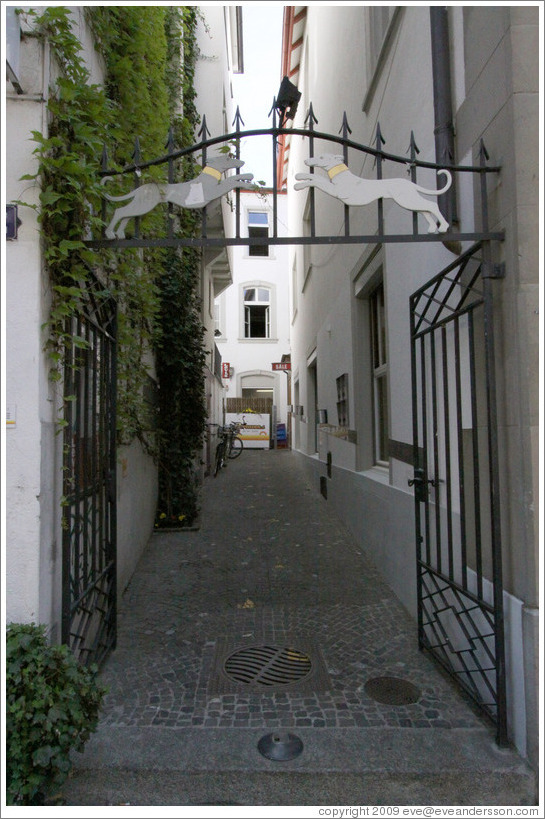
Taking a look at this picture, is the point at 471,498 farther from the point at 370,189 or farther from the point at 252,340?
the point at 252,340

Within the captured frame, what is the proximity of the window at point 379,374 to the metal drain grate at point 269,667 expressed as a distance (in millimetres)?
2702

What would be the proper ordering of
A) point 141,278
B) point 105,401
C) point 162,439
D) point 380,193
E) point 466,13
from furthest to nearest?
point 162,439 → point 141,278 → point 105,401 → point 466,13 → point 380,193

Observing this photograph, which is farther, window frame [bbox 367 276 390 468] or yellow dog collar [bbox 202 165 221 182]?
window frame [bbox 367 276 390 468]

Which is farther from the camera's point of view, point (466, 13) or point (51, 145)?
point (466, 13)

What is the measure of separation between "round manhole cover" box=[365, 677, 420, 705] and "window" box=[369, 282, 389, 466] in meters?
2.93

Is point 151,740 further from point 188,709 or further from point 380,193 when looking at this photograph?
point 380,193

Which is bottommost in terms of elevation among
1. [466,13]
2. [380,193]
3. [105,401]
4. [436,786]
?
[436,786]

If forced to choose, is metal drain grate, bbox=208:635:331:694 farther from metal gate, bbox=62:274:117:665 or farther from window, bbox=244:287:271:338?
window, bbox=244:287:271:338

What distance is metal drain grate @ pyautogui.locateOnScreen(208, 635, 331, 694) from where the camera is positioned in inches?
127

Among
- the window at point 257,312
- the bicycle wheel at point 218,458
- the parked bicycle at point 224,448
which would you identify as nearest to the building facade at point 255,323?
the window at point 257,312

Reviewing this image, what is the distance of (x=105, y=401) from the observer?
379 centimetres

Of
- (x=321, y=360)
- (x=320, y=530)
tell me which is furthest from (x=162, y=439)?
(x=321, y=360)

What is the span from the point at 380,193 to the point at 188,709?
3.11 metres

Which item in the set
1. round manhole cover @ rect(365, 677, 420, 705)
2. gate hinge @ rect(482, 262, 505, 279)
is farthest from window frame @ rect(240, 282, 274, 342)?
gate hinge @ rect(482, 262, 505, 279)
